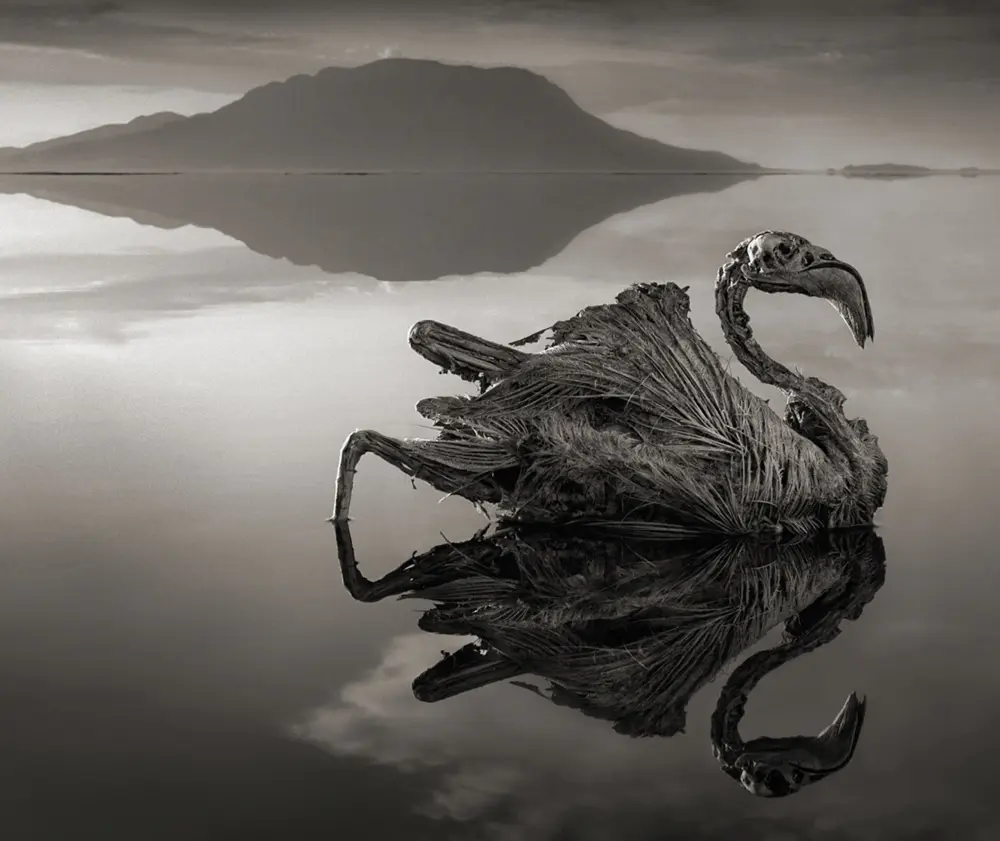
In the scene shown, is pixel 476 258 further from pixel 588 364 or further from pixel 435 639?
pixel 435 639

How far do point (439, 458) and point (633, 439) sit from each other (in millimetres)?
798

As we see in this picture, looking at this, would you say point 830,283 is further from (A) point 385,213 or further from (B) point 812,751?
(A) point 385,213

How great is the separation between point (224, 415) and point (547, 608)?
127 inches

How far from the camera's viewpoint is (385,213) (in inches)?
732

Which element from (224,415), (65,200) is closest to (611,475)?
(224,415)

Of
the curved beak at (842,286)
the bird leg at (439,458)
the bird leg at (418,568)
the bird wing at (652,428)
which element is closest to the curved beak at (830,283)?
the curved beak at (842,286)

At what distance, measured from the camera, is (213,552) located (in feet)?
16.9

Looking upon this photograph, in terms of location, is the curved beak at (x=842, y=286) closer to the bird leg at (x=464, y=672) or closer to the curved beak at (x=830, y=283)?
the curved beak at (x=830, y=283)

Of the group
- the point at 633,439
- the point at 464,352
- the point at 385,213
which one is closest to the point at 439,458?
the point at 464,352

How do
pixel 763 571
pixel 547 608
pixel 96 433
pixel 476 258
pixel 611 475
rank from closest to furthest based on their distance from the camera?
pixel 547 608 < pixel 763 571 < pixel 611 475 < pixel 96 433 < pixel 476 258

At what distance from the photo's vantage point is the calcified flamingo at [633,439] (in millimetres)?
5438

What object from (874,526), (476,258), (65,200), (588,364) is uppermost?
(65,200)

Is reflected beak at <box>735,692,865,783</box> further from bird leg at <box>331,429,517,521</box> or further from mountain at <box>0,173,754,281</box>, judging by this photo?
mountain at <box>0,173,754,281</box>

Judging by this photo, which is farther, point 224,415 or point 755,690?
point 224,415
